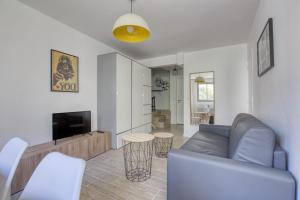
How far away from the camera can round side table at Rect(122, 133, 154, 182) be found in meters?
2.29

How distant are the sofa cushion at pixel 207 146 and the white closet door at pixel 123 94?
70.8 inches

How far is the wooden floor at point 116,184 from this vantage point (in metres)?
1.85

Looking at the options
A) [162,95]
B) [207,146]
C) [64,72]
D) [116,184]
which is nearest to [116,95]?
[64,72]

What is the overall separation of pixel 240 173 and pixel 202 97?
3.52 meters

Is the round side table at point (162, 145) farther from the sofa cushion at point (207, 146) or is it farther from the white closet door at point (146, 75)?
the white closet door at point (146, 75)

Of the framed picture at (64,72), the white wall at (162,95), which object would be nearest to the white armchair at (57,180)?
the framed picture at (64,72)

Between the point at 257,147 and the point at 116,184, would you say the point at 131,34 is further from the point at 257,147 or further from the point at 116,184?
the point at 116,184

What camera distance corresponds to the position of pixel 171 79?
7.28 metres

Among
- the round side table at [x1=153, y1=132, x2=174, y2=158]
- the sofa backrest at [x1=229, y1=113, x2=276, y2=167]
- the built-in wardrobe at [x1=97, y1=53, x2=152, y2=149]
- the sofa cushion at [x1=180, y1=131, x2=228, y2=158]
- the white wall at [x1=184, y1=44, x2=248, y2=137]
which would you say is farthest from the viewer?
the white wall at [x1=184, y1=44, x2=248, y2=137]

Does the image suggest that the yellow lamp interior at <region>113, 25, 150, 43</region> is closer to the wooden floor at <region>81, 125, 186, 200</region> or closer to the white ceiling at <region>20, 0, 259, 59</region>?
the white ceiling at <region>20, 0, 259, 59</region>

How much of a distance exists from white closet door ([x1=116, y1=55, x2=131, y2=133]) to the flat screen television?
0.75 metres

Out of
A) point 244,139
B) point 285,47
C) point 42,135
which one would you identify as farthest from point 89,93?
point 285,47

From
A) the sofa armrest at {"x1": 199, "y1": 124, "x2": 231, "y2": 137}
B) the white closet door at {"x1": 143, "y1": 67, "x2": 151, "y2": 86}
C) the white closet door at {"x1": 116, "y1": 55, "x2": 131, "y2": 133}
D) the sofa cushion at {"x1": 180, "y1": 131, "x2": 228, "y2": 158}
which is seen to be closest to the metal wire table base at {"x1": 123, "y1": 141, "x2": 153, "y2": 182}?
the white closet door at {"x1": 116, "y1": 55, "x2": 131, "y2": 133}

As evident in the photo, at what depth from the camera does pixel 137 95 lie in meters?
4.41
